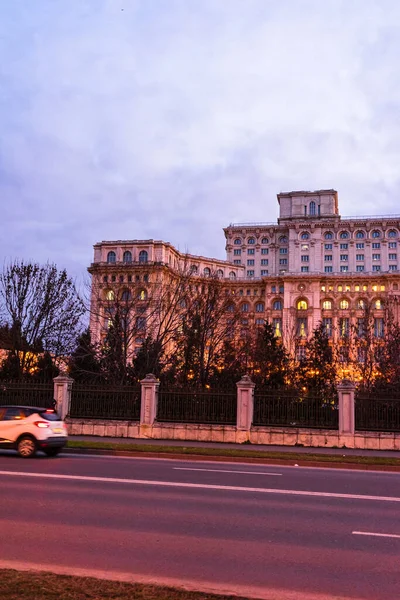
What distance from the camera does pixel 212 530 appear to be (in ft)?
24.5

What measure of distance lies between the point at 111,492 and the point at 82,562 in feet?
13.9

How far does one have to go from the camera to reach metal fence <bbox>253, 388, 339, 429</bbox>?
2255cm

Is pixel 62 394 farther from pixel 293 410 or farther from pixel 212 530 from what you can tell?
pixel 212 530

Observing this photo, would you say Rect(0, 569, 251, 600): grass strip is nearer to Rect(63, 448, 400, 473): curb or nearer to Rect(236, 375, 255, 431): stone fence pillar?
Rect(63, 448, 400, 473): curb

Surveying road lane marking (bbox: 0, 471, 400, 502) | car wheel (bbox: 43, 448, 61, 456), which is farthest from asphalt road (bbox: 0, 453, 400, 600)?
car wheel (bbox: 43, 448, 61, 456)

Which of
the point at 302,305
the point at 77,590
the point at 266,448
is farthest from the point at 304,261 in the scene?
the point at 77,590

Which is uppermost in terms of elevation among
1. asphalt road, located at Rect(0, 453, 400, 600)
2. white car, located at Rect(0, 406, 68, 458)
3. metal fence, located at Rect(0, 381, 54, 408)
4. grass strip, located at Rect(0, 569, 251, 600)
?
metal fence, located at Rect(0, 381, 54, 408)

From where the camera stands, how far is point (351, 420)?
72.6ft

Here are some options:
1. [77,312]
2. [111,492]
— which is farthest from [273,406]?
[77,312]

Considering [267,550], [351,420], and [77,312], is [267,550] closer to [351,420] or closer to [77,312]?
[351,420]

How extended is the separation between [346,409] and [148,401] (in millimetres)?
7966

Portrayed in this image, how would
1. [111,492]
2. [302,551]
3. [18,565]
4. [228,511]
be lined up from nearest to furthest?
[18,565], [302,551], [228,511], [111,492]

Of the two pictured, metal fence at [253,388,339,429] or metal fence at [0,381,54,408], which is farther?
metal fence at [0,381,54,408]

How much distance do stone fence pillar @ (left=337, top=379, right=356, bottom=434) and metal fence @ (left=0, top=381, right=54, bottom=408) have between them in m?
12.4
